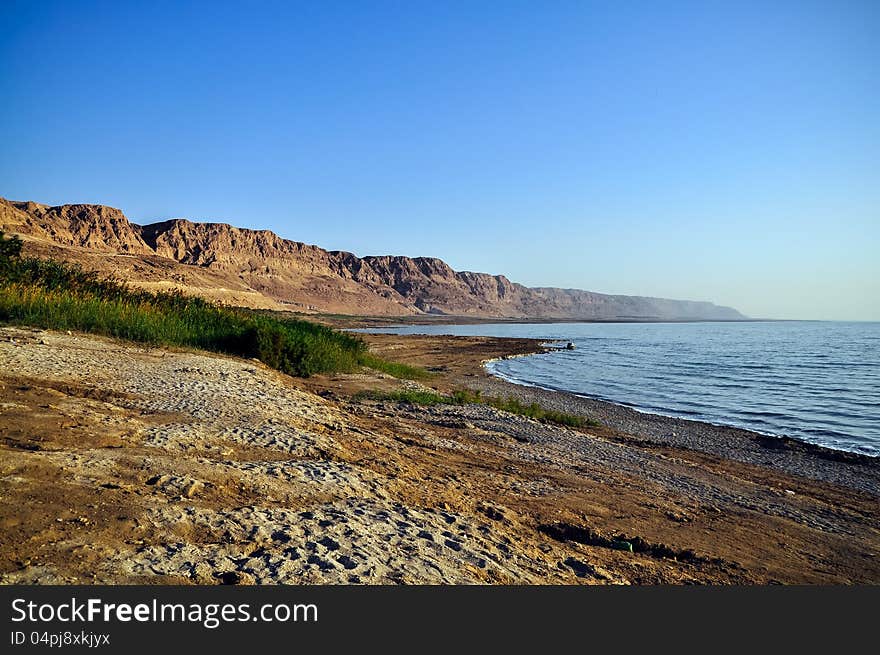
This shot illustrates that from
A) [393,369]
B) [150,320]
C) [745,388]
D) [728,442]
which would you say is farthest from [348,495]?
[745,388]

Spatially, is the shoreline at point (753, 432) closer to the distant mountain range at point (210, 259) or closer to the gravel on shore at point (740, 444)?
the gravel on shore at point (740, 444)

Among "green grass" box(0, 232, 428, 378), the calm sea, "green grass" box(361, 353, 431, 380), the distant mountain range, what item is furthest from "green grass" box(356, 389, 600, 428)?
the distant mountain range

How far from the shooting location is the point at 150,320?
615 inches

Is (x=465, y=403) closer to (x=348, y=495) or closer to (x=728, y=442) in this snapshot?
(x=728, y=442)

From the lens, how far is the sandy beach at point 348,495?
3.76 m

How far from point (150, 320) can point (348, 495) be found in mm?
12827

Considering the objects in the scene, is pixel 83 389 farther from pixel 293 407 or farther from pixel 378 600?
pixel 378 600

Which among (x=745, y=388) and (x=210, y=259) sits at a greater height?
(x=210, y=259)

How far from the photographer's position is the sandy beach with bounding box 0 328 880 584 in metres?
3.76

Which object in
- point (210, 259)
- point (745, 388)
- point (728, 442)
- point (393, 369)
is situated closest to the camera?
point (728, 442)

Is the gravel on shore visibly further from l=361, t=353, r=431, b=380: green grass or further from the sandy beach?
l=361, t=353, r=431, b=380: green grass

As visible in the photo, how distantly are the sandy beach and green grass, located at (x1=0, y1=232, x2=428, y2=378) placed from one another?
2474 millimetres

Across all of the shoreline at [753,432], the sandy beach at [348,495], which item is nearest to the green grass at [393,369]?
the shoreline at [753,432]

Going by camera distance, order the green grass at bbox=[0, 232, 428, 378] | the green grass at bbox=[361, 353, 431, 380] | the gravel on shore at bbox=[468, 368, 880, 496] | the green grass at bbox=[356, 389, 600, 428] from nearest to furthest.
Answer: the gravel on shore at bbox=[468, 368, 880, 496] < the green grass at bbox=[356, 389, 600, 428] < the green grass at bbox=[0, 232, 428, 378] < the green grass at bbox=[361, 353, 431, 380]
